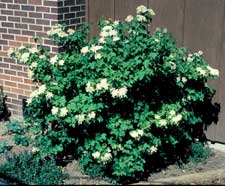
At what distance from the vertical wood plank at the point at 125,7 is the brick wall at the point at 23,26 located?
0.48m

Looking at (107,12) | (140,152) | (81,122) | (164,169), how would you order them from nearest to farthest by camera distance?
(81,122) → (140,152) → (164,169) → (107,12)

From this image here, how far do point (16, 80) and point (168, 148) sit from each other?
7.51 ft

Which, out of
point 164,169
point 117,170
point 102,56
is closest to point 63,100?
point 102,56

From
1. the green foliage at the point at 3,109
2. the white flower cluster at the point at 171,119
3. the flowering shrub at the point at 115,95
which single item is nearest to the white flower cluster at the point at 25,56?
the flowering shrub at the point at 115,95

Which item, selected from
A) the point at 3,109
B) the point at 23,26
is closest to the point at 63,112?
the point at 23,26

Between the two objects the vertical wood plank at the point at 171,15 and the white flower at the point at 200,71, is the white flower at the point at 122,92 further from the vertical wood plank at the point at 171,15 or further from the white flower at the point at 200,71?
the vertical wood plank at the point at 171,15

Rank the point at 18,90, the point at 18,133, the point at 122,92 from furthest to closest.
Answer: the point at 18,90 → the point at 18,133 → the point at 122,92

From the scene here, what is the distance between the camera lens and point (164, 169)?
516 centimetres

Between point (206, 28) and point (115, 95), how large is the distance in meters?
1.75

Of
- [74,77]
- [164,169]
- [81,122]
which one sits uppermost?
[74,77]

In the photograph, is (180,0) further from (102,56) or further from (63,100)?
(63,100)

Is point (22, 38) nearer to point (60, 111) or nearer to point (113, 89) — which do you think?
point (60, 111)

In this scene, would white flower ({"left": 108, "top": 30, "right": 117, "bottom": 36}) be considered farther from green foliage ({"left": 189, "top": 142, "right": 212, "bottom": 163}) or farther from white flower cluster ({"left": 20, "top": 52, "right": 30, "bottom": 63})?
green foliage ({"left": 189, "top": 142, "right": 212, "bottom": 163})

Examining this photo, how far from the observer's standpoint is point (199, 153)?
5422 millimetres
